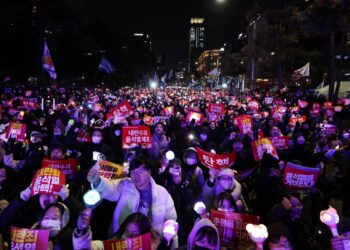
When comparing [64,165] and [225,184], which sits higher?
[64,165]

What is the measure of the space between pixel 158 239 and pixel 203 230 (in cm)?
48

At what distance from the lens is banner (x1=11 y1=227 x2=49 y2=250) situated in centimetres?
329

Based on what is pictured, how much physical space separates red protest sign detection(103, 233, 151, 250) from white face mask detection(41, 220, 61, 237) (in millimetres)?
653

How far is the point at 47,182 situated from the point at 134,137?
146 inches

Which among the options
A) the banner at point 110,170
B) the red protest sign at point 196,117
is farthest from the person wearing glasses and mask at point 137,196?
the red protest sign at point 196,117

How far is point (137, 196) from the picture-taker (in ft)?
13.6

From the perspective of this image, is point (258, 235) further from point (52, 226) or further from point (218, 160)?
point (218, 160)

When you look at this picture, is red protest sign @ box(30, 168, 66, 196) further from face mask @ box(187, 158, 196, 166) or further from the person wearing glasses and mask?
face mask @ box(187, 158, 196, 166)

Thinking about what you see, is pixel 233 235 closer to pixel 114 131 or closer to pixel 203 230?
pixel 203 230

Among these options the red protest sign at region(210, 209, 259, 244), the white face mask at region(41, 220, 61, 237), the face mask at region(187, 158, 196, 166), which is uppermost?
the face mask at region(187, 158, 196, 166)

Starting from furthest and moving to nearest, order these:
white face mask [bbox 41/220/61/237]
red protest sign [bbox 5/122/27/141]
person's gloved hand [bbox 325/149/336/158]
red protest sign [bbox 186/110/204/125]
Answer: red protest sign [bbox 186/110/204/125] < red protest sign [bbox 5/122/27/141] < person's gloved hand [bbox 325/149/336/158] < white face mask [bbox 41/220/61/237]

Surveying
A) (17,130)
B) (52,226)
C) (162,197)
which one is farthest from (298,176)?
(17,130)

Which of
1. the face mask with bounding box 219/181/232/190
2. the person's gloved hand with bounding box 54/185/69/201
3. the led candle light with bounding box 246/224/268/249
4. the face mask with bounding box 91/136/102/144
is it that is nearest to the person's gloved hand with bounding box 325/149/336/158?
the face mask with bounding box 219/181/232/190

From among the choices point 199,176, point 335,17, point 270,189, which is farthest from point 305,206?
point 335,17
